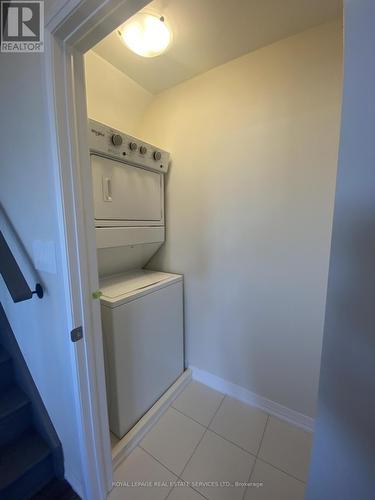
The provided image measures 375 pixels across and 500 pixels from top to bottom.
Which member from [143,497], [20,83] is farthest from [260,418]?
[20,83]

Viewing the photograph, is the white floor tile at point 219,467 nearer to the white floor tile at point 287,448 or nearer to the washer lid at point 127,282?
the white floor tile at point 287,448

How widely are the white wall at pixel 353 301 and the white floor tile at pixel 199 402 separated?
1281 millimetres

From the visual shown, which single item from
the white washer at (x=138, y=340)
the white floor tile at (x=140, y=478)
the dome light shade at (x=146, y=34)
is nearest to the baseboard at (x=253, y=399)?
the white washer at (x=138, y=340)

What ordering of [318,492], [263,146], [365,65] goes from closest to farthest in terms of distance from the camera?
[365,65] → [318,492] → [263,146]

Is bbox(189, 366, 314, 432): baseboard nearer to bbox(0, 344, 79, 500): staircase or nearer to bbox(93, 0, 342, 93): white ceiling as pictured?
bbox(0, 344, 79, 500): staircase

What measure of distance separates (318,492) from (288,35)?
6.35ft

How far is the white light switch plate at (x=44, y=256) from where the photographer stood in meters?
0.88

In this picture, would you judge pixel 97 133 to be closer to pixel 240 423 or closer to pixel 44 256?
pixel 44 256

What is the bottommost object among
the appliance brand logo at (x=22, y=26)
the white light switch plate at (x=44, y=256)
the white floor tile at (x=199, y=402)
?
the white floor tile at (x=199, y=402)

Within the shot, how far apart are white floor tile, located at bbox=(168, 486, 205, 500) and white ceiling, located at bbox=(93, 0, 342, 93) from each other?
97.5 inches

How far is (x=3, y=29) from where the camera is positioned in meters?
0.91

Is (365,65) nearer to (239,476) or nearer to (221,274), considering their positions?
(221,274)

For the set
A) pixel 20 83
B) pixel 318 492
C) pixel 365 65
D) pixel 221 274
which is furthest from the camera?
pixel 221 274

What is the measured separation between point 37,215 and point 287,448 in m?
1.92
